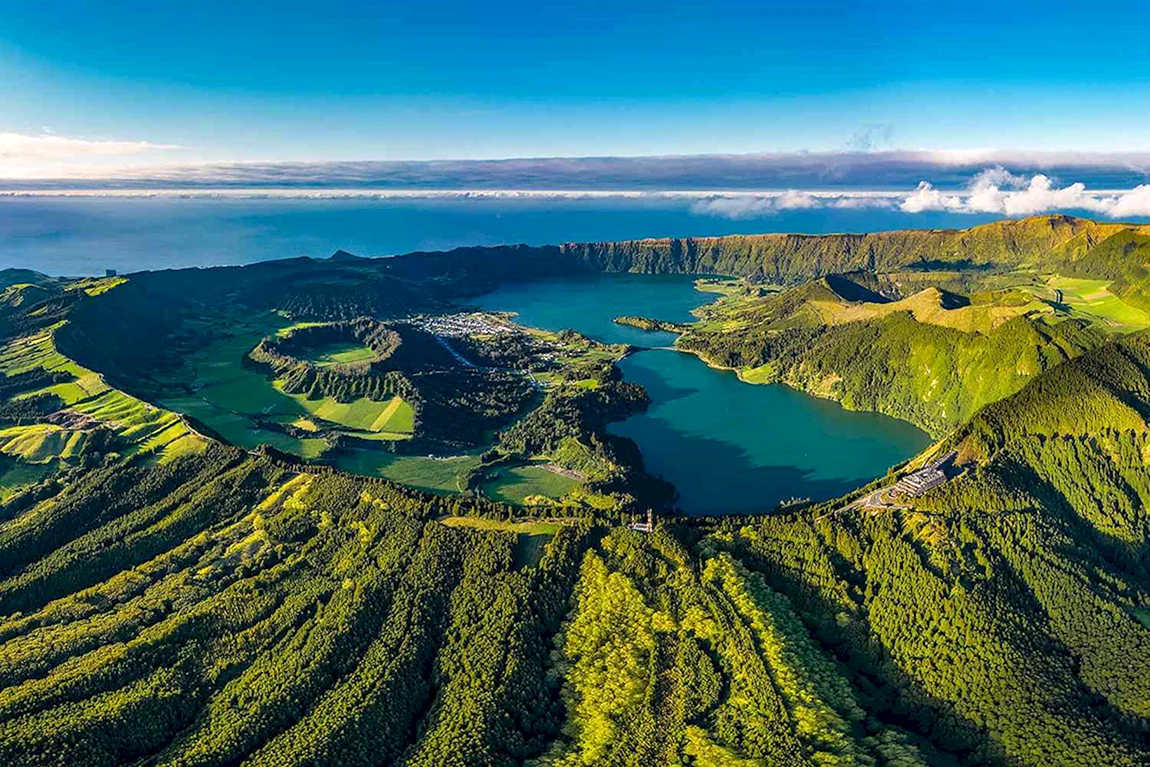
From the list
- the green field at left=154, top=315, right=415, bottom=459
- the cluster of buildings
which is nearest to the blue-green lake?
the cluster of buildings

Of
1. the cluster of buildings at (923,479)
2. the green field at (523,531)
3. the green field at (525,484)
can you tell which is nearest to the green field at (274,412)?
the green field at (525,484)

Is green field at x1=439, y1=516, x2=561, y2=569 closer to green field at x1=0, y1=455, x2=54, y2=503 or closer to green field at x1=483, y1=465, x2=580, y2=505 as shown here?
green field at x1=483, y1=465, x2=580, y2=505

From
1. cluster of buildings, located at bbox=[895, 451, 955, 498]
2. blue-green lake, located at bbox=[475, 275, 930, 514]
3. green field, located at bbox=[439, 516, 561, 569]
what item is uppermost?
cluster of buildings, located at bbox=[895, 451, 955, 498]

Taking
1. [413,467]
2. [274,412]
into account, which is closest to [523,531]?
[413,467]

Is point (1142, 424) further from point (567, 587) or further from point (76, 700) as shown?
point (76, 700)

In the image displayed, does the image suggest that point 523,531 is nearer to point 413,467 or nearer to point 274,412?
point 413,467

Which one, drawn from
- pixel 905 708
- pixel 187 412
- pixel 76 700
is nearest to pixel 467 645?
pixel 76 700

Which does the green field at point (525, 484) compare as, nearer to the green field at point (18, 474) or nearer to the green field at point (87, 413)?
the green field at point (87, 413)
